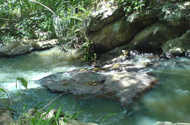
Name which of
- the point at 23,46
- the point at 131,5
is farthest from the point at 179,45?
the point at 23,46

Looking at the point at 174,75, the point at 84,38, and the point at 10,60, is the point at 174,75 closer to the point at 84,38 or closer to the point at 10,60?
the point at 84,38

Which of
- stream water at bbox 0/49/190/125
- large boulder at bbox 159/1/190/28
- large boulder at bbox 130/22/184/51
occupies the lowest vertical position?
stream water at bbox 0/49/190/125

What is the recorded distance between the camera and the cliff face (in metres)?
5.52

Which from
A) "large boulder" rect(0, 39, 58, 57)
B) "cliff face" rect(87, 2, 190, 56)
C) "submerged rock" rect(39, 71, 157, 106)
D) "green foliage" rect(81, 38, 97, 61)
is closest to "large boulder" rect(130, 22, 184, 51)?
"cliff face" rect(87, 2, 190, 56)

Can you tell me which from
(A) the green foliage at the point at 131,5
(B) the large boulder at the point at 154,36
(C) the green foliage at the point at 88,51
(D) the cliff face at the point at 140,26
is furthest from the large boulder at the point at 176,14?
(C) the green foliage at the point at 88,51

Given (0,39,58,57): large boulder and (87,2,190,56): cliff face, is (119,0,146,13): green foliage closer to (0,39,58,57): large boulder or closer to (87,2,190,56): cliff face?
(87,2,190,56): cliff face

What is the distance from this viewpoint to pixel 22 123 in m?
2.06

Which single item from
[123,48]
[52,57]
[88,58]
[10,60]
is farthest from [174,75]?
[10,60]

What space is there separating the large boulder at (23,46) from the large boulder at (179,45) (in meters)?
5.51

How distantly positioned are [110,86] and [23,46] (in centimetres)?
638

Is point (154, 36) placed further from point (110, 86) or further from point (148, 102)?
point (148, 102)

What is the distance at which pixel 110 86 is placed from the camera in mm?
3750

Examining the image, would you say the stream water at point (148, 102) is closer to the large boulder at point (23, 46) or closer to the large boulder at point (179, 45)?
the large boulder at point (179, 45)

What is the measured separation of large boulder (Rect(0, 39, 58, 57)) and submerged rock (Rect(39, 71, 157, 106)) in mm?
4761
